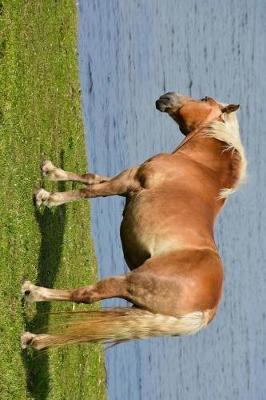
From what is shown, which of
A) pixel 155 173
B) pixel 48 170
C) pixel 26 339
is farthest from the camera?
pixel 48 170

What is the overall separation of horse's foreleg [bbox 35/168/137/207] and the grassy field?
0.11 m

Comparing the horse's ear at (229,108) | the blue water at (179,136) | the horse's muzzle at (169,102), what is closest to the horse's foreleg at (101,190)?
the horse's muzzle at (169,102)

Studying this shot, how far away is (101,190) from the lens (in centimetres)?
530

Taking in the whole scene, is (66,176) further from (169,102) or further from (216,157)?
(216,157)

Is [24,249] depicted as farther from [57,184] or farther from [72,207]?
[72,207]

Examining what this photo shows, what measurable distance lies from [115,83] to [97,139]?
3.39 ft

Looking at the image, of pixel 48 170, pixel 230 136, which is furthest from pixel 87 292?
pixel 230 136

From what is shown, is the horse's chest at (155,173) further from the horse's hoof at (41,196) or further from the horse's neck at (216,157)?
the horse's hoof at (41,196)

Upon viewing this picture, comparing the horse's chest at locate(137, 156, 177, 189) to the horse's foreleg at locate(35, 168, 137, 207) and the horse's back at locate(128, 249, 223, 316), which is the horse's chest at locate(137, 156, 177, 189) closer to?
the horse's foreleg at locate(35, 168, 137, 207)

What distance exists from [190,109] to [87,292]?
A: 68.6 inches

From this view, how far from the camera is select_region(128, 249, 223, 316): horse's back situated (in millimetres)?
4285

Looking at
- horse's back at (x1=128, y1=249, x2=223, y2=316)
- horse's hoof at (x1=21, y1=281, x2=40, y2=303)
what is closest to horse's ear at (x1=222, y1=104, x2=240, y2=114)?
horse's back at (x1=128, y1=249, x2=223, y2=316)

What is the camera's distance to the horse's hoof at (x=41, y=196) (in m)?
5.39

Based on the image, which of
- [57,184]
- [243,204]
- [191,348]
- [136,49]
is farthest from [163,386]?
[136,49]
